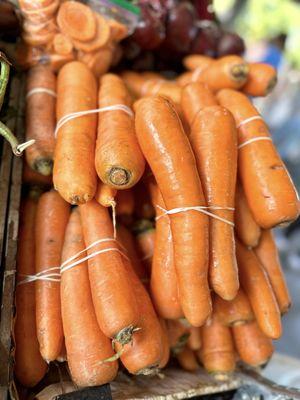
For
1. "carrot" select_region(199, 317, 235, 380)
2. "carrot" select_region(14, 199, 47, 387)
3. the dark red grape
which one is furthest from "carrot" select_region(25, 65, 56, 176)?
the dark red grape

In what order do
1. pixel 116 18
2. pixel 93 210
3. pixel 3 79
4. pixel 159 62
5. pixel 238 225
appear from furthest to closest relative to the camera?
pixel 159 62 → pixel 116 18 → pixel 238 225 → pixel 93 210 → pixel 3 79

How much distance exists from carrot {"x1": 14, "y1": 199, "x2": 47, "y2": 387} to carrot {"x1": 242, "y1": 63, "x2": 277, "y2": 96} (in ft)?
3.44

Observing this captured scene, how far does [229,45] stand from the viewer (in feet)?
6.65

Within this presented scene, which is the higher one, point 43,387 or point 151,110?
point 151,110

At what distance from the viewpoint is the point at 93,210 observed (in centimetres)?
123

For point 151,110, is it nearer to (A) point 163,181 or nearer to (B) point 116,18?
(A) point 163,181

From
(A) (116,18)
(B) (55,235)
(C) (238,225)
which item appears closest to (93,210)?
(B) (55,235)

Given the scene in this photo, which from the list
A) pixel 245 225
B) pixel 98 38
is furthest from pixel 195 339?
pixel 98 38

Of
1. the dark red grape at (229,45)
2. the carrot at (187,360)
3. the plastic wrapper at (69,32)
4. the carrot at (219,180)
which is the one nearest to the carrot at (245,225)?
the carrot at (219,180)

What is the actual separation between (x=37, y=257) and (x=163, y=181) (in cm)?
45

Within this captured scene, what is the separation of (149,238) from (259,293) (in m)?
0.40

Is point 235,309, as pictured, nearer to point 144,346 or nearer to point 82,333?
point 144,346

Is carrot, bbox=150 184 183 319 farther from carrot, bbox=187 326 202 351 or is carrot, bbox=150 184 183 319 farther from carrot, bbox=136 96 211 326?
carrot, bbox=187 326 202 351

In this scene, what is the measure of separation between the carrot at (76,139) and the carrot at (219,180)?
0.32 meters
